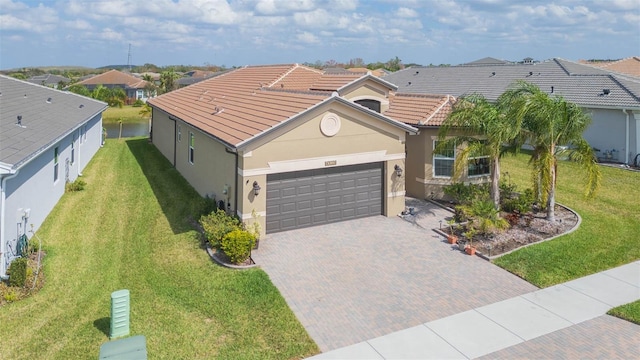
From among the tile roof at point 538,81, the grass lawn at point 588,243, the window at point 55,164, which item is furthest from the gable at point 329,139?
the tile roof at point 538,81

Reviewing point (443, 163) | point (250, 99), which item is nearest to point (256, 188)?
point (250, 99)

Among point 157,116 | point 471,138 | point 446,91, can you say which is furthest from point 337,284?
point 446,91

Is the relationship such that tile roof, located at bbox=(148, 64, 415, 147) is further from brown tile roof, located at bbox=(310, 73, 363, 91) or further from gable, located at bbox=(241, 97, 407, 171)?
gable, located at bbox=(241, 97, 407, 171)

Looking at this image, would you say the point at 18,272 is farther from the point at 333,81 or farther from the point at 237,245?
the point at 333,81

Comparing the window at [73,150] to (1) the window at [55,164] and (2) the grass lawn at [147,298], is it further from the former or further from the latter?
(2) the grass lawn at [147,298]

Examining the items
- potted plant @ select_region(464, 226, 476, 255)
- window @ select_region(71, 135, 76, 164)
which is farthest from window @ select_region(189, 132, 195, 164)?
potted plant @ select_region(464, 226, 476, 255)
